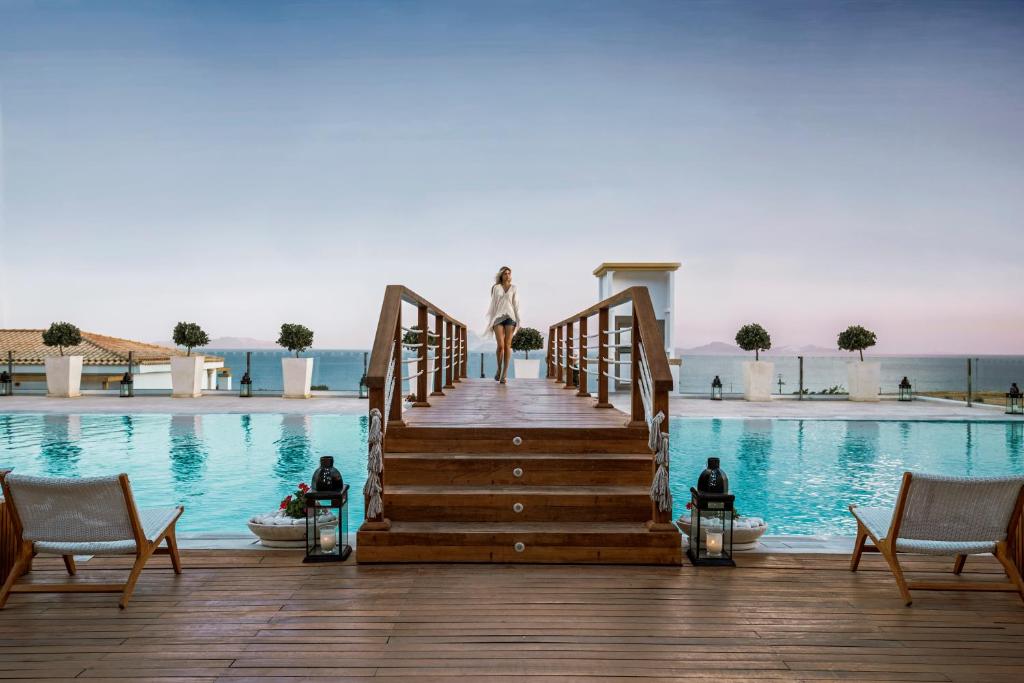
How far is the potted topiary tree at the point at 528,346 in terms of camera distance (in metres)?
18.1

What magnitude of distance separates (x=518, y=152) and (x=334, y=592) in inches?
796

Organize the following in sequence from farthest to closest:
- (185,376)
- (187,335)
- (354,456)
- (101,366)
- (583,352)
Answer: (101,366) < (187,335) < (185,376) < (354,456) < (583,352)

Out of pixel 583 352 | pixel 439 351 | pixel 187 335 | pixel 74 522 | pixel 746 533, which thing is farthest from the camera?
pixel 187 335

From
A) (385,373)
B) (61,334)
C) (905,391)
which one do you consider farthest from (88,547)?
(905,391)

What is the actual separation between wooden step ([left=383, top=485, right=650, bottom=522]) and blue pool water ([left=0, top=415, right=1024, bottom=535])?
2.76 metres

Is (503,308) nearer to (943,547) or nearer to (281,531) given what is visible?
(281,531)

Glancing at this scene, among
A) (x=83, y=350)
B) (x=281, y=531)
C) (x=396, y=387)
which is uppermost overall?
(x=83, y=350)

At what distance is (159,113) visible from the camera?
19734mm

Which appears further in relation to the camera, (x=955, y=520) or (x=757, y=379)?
(x=757, y=379)

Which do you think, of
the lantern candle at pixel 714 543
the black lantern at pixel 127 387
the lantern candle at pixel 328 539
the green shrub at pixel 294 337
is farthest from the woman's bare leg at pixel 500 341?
the black lantern at pixel 127 387

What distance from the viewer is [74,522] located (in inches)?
131

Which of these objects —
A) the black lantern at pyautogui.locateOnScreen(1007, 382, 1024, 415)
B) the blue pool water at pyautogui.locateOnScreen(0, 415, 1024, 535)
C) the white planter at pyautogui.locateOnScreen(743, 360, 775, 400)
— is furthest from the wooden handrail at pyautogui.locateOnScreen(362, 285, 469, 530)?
the black lantern at pyautogui.locateOnScreen(1007, 382, 1024, 415)

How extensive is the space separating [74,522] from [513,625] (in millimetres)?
2227

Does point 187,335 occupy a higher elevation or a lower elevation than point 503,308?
lower
